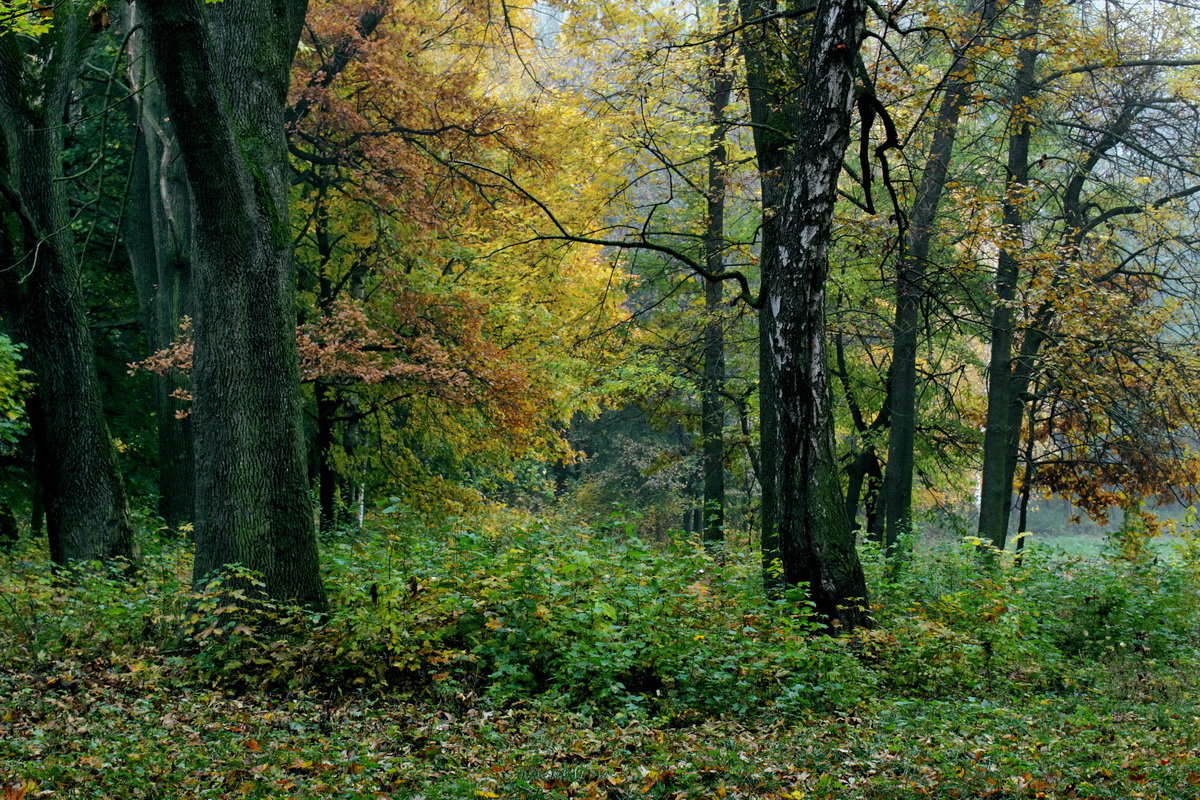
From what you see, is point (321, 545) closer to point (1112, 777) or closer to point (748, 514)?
point (1112, 777)

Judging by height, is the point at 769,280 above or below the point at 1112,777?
above

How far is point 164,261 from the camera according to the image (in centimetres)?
1362

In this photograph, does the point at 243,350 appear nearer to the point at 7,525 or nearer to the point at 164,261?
the point at 164,261

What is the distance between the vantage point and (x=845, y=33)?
7.82 meters

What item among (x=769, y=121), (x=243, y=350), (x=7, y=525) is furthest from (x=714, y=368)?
(x=7, y=525)

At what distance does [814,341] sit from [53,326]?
29.0ft

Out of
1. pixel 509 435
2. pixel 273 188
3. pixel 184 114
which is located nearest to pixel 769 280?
pixel 273 188

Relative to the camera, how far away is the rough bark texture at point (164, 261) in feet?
42.5

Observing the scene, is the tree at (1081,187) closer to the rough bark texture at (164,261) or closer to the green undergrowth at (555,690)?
the green undergrowth at (555,690)

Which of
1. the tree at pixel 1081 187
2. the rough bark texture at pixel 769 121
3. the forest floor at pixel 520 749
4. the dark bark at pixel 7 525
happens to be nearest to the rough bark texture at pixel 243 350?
the forest floor at pixel 520 749

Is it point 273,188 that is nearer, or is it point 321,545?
point 273,188

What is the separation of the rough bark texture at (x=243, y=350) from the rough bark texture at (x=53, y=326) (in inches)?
163

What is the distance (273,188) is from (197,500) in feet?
8.84

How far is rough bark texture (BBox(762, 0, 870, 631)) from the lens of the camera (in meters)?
7.90
